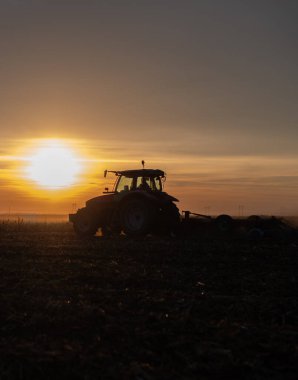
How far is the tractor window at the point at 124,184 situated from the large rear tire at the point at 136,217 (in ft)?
3.66

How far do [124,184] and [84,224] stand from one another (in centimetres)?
288

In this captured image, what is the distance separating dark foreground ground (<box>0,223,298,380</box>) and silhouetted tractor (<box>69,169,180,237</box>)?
7052 mm

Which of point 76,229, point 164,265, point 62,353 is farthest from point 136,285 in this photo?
point 76,229

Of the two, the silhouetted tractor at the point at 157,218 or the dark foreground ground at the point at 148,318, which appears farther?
the silhouetted tractor at the point at 157,218

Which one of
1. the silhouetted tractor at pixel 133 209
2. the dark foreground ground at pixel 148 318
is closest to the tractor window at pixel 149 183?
the silhouetted tractor at pixel 133 209

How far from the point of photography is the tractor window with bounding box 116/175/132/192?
2278 centimetres

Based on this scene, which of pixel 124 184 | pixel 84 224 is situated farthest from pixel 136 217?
pixel 84 224

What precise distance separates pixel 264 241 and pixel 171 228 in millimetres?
3985

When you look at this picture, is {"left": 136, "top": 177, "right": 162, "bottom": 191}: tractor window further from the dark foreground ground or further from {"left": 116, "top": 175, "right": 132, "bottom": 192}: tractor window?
the dark foreground ground

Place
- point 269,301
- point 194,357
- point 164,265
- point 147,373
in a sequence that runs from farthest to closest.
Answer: point 164,265, point 269,301, point 194,357, point 147,373

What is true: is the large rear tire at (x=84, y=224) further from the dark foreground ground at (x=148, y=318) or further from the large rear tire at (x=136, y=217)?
the dark foreground ground at (x=148, y=318)

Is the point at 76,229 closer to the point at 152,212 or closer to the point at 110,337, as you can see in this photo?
the point at 152,212

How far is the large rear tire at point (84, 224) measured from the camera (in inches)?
939

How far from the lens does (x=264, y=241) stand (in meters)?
20.5
